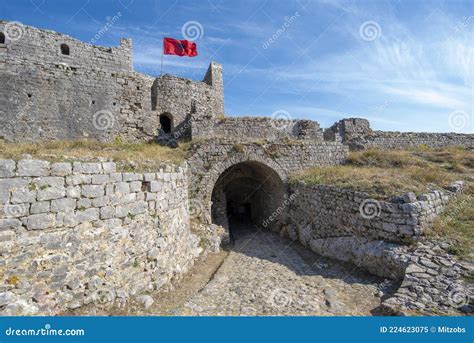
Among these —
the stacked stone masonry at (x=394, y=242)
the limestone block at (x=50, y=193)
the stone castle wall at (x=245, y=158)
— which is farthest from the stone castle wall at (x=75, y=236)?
the stacked stone masonry at (x=394, y=242)

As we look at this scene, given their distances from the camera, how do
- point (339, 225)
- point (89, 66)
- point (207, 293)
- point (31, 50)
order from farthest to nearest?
point (89, 66) → point (31, 50) → point (339, 225) → point (207, 293)

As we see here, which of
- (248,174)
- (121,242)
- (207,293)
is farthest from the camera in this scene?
(248,174)

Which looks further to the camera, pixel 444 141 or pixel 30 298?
pixel 444 141

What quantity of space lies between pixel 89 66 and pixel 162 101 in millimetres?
4061

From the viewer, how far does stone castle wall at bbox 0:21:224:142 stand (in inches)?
437

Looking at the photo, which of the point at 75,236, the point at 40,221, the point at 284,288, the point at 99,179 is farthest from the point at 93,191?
the point at 284,288

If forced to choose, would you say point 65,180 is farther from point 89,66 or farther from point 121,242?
point 89,66

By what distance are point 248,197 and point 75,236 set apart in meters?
13.7

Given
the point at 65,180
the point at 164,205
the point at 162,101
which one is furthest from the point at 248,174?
the point at 65,180

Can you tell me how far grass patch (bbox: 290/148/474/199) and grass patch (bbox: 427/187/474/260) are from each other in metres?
0.89

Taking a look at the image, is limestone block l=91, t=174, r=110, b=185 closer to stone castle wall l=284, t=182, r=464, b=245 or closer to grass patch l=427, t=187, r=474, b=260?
stone castle wall l=284, t=182, r=464, b=245

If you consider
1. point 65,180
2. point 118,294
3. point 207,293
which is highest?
point 65,180

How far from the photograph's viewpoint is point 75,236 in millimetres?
4957

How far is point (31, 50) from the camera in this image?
39.4 ft
